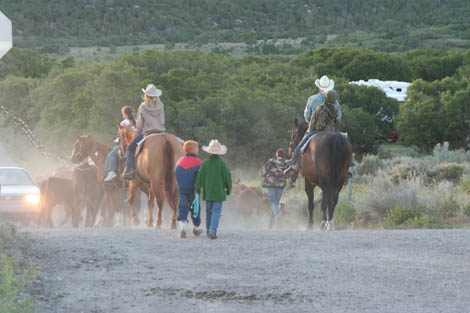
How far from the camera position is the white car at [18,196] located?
20.3 metres

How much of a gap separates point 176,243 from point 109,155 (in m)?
6.63

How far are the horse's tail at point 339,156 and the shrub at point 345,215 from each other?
429 centimetres

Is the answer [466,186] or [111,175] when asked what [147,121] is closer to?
[111,175]

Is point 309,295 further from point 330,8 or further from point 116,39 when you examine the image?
point 330,8

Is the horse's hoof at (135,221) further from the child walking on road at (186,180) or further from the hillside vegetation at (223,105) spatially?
the hillside vegetation at (223,105)

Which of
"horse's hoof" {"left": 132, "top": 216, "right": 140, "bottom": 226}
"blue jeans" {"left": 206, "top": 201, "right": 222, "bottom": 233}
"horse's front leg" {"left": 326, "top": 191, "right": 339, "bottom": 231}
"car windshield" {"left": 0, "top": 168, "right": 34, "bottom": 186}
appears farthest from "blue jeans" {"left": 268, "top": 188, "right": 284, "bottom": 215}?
"blue jeans" {"left": 206, "top": 201, "right": 222, "bottom": 233}

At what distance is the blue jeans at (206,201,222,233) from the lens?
12.9m

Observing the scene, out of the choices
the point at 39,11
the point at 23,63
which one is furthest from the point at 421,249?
the point at 39,11

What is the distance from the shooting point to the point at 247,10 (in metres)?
120

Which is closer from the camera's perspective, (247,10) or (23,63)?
(23,63)

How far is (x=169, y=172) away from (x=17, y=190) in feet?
21.6

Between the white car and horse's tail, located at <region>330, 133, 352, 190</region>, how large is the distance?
856 cm

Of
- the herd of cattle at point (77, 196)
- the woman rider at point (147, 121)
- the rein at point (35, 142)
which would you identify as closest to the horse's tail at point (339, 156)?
the woman rider at point (147, 121)

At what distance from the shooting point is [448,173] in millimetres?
27688
